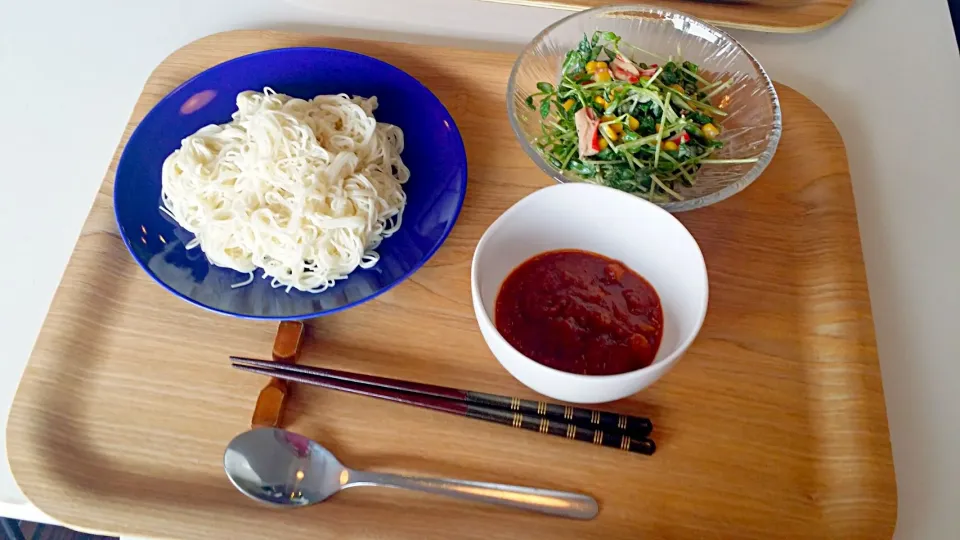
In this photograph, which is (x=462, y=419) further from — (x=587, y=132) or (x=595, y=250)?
(x=587, y=132)

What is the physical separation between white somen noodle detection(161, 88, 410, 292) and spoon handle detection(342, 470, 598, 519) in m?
0.38

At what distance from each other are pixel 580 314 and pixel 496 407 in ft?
0.72

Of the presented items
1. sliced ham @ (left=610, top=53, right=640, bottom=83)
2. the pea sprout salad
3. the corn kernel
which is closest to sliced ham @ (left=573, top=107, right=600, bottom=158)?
the pea sprout salad

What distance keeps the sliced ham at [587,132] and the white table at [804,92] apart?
1.33 ft

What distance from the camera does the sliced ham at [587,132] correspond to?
4.25ft

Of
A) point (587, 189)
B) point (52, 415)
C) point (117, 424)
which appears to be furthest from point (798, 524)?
point (52, 415)

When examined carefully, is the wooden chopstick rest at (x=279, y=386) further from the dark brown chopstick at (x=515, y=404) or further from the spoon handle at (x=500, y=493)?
the spoon handle at (x=500, y=493)

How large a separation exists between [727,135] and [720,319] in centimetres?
43

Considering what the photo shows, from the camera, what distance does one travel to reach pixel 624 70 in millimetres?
1366

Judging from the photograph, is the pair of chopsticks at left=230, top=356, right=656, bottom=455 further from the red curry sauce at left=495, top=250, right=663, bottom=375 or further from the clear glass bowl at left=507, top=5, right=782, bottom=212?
the clear glass bowl at left=507, top=5, right=782, bottom=212

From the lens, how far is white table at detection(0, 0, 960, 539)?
1.20 meters

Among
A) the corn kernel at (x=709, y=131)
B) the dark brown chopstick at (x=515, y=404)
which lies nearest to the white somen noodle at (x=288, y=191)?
the dark brown chopstick at (x=515, y=404)

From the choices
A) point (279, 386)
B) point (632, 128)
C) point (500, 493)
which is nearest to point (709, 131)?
point (632, 128)

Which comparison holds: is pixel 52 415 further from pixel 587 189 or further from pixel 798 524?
pixel 798 524
